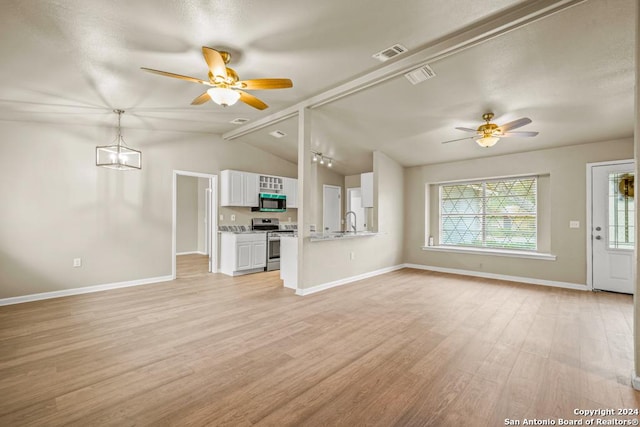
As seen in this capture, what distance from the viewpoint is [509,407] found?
6.11ft

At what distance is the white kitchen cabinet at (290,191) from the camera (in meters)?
7.29

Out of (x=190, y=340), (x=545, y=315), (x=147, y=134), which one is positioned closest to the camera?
(x=190, y=340)

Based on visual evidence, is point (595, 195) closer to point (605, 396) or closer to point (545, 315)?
point (545, 315)

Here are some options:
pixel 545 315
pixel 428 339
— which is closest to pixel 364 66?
pixel 428 339

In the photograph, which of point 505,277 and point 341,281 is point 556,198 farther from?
point 341,281

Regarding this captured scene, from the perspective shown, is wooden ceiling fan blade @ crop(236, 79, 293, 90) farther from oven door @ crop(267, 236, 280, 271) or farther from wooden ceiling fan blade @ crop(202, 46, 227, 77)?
oven door @ crop(267, 236, 280, 271)

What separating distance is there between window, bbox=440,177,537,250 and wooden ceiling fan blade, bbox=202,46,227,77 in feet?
18.3

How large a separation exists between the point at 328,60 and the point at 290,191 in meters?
4.42

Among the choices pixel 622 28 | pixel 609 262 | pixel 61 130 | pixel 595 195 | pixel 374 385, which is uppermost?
pixel 622 28

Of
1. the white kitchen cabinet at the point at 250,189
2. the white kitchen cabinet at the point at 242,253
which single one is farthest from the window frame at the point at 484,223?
the white kitchen cabinet at the point at 250,189

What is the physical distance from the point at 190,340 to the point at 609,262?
6.26 meters

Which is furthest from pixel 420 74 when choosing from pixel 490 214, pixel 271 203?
pixel 271 203

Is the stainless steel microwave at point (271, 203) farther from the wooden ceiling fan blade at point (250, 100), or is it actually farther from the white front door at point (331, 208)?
the wooden ceiling fan blade at point (250, 100)

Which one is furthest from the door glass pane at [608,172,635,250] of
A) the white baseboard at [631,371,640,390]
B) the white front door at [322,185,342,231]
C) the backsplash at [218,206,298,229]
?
the backsplash at [218,206,298,229]
